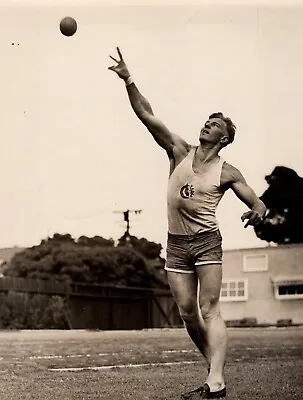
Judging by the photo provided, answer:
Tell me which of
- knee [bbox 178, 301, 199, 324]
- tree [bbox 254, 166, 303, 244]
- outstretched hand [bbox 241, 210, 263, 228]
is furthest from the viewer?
tree [bbox 254, 166, 303, 244]

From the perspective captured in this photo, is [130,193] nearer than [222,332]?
No

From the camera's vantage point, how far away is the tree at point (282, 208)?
1.70 metres

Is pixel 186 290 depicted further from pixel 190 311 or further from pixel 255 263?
pixel 255 263

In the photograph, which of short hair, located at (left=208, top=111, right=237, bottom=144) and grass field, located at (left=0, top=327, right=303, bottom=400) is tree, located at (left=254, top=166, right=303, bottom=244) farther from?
grass field, located at (left=0, top=327, right=303, bottom=400)

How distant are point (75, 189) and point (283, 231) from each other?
0.64m

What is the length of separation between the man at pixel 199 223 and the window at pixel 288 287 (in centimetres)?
19

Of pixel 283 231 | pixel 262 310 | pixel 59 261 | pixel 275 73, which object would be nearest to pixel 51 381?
pixel 59 261

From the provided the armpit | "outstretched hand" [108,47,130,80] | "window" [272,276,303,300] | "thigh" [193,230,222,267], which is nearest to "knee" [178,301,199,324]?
"thigh" [193,230,222,267]

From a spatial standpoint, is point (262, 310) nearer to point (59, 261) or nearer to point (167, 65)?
point (59, 261)

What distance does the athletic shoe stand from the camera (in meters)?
1.59

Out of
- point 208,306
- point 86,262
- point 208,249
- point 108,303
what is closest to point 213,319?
point 208,306

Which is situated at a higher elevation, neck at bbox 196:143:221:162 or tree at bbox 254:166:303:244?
neck at bbox 196:143:221:162

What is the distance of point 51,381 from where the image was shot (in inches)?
64.4

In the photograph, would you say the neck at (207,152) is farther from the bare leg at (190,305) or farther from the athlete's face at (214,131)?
the bare leg at (190,305)
